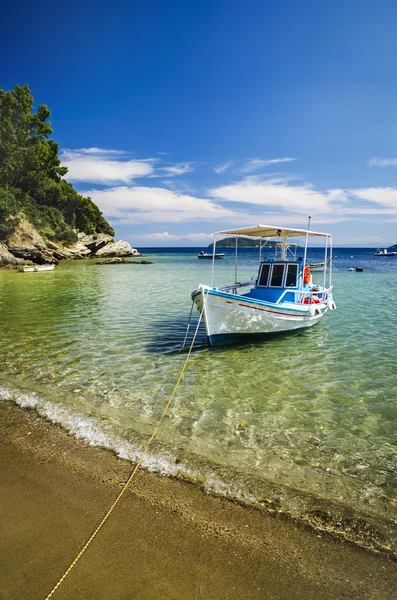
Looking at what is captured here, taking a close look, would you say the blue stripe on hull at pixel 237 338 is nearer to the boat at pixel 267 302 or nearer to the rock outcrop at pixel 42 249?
the boat at pixel 267 302

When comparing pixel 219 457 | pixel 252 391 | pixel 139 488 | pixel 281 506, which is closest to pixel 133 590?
pixel 139 488

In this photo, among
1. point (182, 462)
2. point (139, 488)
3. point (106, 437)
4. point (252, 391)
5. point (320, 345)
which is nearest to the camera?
point (139, 488)

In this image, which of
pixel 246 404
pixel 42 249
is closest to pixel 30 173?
pixel 42 249

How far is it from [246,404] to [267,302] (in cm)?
621

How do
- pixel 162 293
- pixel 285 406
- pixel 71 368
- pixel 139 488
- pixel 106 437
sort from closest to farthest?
pixel 139 488, pixel 106 437, pixel 285 406, pixel 71 368, pixel 162 293

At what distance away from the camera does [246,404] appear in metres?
8.43

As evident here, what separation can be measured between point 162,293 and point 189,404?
20353mm

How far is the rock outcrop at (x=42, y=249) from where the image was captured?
184ft

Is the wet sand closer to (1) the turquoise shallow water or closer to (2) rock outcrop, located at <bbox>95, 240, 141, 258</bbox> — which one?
(1) the turquoise shallow water

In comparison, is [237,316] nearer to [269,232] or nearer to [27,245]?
[269,232]

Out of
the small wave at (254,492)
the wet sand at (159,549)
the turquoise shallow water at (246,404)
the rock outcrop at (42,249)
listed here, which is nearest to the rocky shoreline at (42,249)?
the rock outcrop at (42,249)

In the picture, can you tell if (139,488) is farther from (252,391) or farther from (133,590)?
(252,391)

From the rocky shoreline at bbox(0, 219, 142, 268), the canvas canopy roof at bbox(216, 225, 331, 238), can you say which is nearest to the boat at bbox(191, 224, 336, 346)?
the canvas canopy roof at bbox(216, 225, 331, 238)

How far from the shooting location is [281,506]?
4.83 meters
